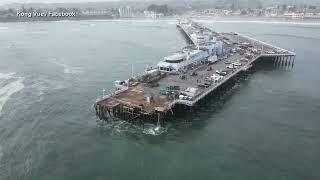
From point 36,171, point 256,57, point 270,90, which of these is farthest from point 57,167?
point 256,57

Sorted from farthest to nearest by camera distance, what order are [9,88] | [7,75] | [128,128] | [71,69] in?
[71,69], [7,75], [9,88], [128,128]

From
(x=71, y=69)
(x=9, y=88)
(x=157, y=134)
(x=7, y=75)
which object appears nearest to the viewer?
(x=157, y=134)

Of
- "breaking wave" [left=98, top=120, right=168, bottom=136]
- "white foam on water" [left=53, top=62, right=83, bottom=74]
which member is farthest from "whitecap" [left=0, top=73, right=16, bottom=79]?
"breaking wave" [left=98, top=120, right=168, bottom=136]

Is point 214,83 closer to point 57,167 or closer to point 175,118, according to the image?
point 175,118

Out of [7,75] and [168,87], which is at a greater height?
[168,87]

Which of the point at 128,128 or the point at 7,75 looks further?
the point at 7,75

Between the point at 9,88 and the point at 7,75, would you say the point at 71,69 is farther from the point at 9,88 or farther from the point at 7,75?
the point at 9,88

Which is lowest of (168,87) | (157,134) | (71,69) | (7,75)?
(157,134)

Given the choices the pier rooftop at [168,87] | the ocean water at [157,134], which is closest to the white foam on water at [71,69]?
the ocean water at [157,134]

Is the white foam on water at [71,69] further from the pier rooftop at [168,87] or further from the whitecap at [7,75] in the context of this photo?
the pier rooftop at [168,87]

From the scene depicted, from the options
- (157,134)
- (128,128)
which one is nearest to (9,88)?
(128,128)
